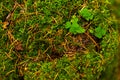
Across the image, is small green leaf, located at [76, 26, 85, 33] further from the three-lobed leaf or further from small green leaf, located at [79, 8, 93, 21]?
small green leaf, located at [79, 8, 93, 21]

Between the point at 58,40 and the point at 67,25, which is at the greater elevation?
the point at 67,25

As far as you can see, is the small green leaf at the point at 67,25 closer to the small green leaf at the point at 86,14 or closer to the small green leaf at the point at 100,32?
the small green leaf at the point at 86,14

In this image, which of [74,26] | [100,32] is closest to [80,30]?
[74,26]

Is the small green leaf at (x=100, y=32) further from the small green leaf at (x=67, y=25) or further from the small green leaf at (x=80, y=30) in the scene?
the small green leaf at (x=67, y=25)

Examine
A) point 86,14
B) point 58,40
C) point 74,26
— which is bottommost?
point 58,40

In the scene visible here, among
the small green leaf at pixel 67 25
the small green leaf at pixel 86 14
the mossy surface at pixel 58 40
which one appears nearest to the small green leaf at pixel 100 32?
the mossy surface at pixel 58 40

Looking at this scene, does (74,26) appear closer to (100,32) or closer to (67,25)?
(67,25)

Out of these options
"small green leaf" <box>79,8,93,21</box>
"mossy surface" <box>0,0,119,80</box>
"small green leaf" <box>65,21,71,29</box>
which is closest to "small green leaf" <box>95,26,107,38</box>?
"mossy surface" <box>0,0,119,80</box>

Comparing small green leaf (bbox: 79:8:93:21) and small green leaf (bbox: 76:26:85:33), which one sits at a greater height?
small green leaf (bbox: 79:8:93:21)

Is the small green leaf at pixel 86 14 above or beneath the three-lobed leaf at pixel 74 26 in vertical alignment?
above

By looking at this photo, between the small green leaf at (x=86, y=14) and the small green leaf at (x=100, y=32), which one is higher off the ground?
the small green leaf at (x=86, y=14)

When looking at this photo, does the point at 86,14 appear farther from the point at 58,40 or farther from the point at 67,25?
the point at 58,40
